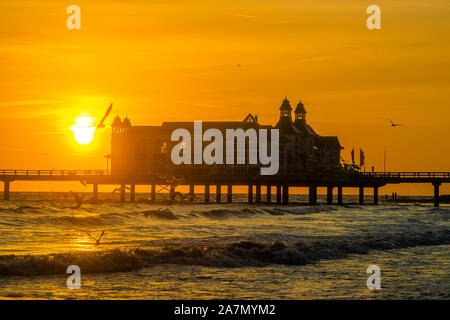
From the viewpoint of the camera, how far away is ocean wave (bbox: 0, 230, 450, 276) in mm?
22672

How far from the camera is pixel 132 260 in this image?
2406 cm

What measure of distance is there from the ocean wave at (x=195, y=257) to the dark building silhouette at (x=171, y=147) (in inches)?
2685

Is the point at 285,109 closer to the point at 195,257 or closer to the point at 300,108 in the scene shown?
the point at 300,108

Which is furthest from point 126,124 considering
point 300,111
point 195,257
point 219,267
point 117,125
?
point 219,267

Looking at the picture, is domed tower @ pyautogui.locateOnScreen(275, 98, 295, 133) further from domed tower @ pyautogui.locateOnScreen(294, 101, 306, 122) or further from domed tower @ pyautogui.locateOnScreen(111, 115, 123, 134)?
domed tower @ pyautogui.locateOnScreen(111, 115, 123, 134)

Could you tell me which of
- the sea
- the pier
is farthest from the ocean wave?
the pier

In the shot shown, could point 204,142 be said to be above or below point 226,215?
above

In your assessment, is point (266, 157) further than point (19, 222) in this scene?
Yes

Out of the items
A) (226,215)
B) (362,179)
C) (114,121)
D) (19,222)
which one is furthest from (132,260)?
(114,121)

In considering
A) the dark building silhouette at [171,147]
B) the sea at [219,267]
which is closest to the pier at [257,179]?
the dark building silhouette at [171,147]

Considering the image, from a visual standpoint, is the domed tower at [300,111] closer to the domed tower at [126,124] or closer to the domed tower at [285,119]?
the domed tower at [285,119]

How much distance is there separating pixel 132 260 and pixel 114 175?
78591mm

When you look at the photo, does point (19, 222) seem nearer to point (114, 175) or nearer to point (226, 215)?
point (226, 215)

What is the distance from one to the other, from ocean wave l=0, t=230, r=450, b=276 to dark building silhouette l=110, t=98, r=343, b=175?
2685 inches
